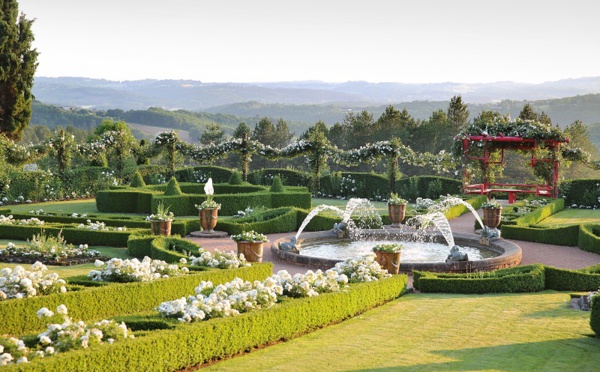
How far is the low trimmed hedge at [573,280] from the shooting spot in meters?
12.8

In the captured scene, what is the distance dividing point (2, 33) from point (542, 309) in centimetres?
3037

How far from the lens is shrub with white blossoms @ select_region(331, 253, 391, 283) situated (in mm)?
11617

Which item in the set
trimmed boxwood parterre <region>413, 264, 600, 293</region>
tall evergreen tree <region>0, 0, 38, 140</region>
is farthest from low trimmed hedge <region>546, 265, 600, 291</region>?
tall evergreen tree <region>0, 0, 38, 140</region>

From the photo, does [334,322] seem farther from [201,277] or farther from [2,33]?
[2,33]

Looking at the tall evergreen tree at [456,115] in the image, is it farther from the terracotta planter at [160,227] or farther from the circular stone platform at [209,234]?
the terracotta planter at [160,227]

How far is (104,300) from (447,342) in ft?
14.1

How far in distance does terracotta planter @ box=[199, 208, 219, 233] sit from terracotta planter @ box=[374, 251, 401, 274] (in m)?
6.29

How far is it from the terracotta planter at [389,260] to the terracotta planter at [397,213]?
6781mm

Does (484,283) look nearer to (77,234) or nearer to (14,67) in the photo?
(77,234)

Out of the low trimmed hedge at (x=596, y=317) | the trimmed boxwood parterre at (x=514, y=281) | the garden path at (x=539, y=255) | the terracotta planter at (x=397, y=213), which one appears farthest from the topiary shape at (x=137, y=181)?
the low trimmed hedge at (x=596, y=317)

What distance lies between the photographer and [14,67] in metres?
35.2

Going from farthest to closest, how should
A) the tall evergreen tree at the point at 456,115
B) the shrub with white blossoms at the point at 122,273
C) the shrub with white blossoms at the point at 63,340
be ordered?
1. the tall evergreen tree at the point at 456,115
2. the shrub with white blossoms at the point at 122,273
3. the shrub with white blossoms at the point at 63,340

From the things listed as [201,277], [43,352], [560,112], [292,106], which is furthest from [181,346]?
[292,106]

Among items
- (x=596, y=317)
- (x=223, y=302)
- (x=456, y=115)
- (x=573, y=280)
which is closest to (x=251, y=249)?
(x=573, y=280)
